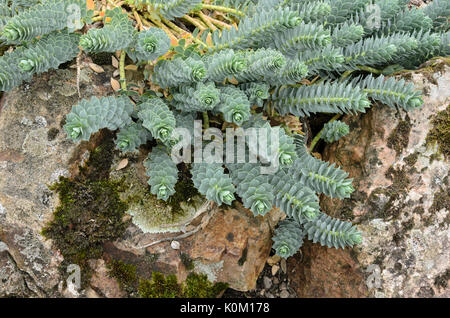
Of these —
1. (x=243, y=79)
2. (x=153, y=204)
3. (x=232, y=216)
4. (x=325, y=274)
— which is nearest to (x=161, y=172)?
(x=153, y=204)

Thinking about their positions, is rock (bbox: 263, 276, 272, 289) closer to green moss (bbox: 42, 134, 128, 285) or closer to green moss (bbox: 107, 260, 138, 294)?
green moss (bbox: 107, 260, 138, 294)

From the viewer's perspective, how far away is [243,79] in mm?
2033

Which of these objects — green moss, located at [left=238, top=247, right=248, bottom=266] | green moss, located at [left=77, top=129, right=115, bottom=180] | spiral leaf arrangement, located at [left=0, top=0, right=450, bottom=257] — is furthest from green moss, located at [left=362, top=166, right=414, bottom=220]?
green moss, located at [left=77, top=129, right=115, bottom=180]

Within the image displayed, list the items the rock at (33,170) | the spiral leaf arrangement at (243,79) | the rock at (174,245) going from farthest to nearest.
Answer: the rock at (174,245) → the rock at (33,170) → the spiral leaf arrangement at (243,79)

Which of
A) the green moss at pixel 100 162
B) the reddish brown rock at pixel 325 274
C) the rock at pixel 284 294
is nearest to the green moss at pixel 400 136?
the reddish brown rock at pixel 325 274

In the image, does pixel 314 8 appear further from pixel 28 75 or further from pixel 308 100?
pixel 28 75

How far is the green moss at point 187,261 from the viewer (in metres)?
2.10

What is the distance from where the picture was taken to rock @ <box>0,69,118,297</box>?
196 centimetres

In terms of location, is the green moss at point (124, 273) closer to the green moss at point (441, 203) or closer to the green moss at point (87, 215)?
the green moss at point (87, 215)

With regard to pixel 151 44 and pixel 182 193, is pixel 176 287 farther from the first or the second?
pixel 151 44

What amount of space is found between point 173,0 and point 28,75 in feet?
2.41

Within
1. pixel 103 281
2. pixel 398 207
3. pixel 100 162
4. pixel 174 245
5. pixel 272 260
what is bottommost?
pixel 272 260

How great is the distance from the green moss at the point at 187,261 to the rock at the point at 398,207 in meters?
0.69

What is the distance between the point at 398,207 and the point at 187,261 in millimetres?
1065
